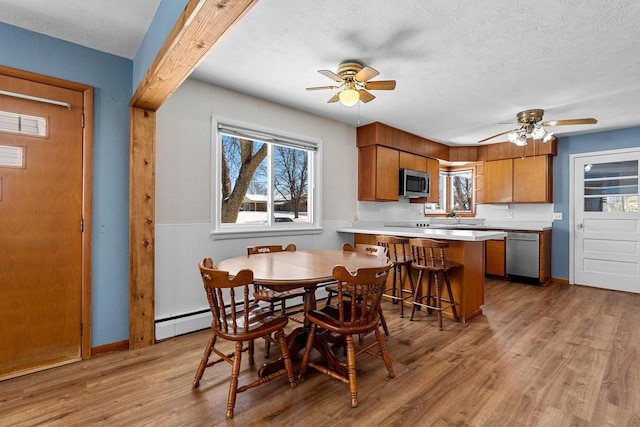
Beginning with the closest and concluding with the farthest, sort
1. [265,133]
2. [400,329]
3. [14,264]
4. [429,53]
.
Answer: [14,264]
[429,53]
[400,329]
[265,133]

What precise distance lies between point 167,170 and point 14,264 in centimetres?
124

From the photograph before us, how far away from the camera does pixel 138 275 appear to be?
2557mm

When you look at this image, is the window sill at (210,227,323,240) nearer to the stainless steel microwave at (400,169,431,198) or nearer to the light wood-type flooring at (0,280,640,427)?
the light wood-type flooring at (0,280,640,427)

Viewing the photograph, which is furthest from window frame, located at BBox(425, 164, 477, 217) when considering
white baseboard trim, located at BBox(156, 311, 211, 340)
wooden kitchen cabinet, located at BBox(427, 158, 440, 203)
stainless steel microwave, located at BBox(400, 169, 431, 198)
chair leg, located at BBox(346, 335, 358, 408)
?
chair leg, located at BBox(346, 335, 358, 408)

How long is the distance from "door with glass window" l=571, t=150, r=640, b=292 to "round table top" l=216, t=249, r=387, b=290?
415 centimetres

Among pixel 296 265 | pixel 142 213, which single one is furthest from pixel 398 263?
pixel 142 213

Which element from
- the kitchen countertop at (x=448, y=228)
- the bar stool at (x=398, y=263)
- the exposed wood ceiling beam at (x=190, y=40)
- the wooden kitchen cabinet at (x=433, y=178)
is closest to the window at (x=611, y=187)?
the kitchen countertop at (x=448, y=228)

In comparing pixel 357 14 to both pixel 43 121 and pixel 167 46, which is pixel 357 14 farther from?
pixel 43 121

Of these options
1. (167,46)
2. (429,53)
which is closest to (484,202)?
(429,53)

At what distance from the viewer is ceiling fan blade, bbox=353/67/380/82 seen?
92.5 inches

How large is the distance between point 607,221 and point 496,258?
1.56 m

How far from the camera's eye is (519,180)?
5.30 m

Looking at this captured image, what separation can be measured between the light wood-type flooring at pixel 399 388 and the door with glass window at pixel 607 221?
6.93 feet

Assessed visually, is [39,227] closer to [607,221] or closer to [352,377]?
[352,377]
